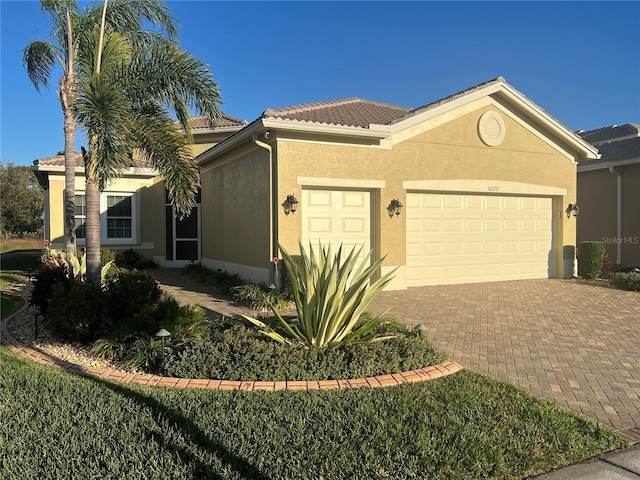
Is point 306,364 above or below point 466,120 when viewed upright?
below

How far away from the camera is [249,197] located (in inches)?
455

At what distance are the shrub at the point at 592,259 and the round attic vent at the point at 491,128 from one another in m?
4.46

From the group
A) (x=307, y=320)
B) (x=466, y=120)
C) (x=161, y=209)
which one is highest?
(x=466, y=120)

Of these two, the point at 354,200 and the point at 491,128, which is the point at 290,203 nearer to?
the point at 354,200

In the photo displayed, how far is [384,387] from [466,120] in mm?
9700

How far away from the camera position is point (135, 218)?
55.3 feet

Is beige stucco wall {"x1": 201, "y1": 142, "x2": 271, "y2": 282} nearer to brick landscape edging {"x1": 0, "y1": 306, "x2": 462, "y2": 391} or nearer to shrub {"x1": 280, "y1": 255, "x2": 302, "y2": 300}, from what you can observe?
shrub {"x1": 280, "y1": 255, "x2": 302, "y2": 300}

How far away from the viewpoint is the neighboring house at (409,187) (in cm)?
1038

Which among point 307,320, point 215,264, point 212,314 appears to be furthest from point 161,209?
point 307,320

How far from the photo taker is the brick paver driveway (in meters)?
4.84

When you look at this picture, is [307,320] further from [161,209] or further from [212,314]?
[161,209]

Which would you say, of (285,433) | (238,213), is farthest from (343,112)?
(285,433)

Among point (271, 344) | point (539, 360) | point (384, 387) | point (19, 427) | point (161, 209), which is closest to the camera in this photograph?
point (19, 427)

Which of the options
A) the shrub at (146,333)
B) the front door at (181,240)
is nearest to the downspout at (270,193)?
the shrub at (146,333)
